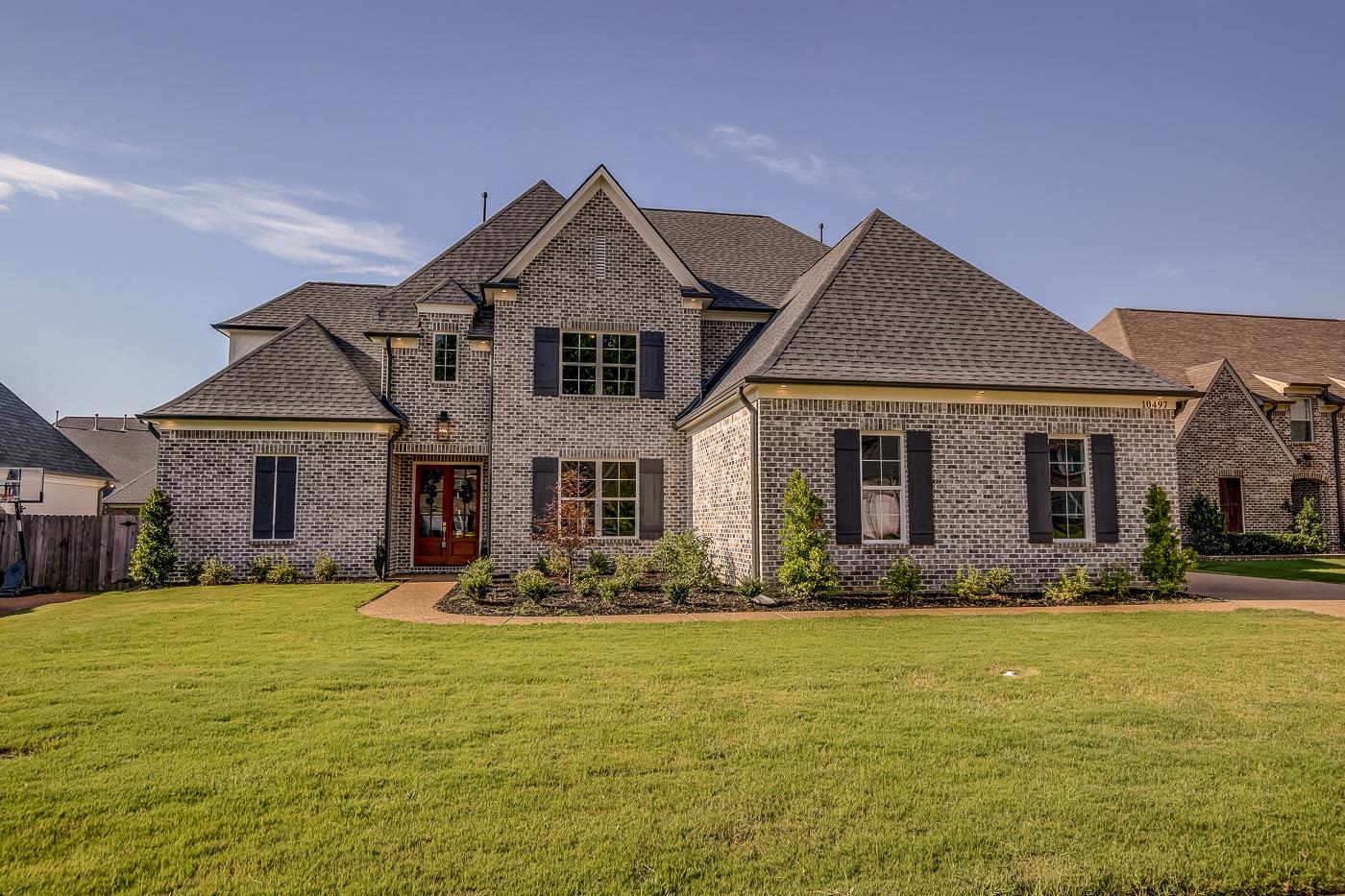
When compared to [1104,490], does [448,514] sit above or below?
below

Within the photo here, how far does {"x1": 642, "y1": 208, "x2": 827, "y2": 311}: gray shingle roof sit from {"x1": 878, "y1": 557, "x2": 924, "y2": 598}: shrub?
7102mm

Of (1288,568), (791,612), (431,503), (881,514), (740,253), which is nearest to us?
(791,612)

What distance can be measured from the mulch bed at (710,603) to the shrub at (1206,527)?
12.0m

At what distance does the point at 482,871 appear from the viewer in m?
3.22

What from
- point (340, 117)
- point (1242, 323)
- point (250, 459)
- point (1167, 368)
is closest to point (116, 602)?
point (250, 459)

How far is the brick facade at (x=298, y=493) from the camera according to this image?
50.0ft

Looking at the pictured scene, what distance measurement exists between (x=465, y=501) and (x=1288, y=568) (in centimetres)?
1905

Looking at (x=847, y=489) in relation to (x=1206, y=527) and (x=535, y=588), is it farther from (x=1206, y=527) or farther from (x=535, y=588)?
(x=1206, y=527)

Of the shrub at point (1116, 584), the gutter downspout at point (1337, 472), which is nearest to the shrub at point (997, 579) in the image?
the shrub at point (1116, 584)

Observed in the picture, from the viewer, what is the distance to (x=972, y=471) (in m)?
12.7

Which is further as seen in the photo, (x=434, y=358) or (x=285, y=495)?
(x=434, y=358)

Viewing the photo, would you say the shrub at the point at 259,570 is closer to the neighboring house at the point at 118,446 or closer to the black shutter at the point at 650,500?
the black shutter at the point at 650,500

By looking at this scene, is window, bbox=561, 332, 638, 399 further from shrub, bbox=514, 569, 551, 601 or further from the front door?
shrub, bbox=514, 569, 551, 601

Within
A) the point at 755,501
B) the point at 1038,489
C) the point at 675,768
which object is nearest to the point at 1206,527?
the point at 1038,489
